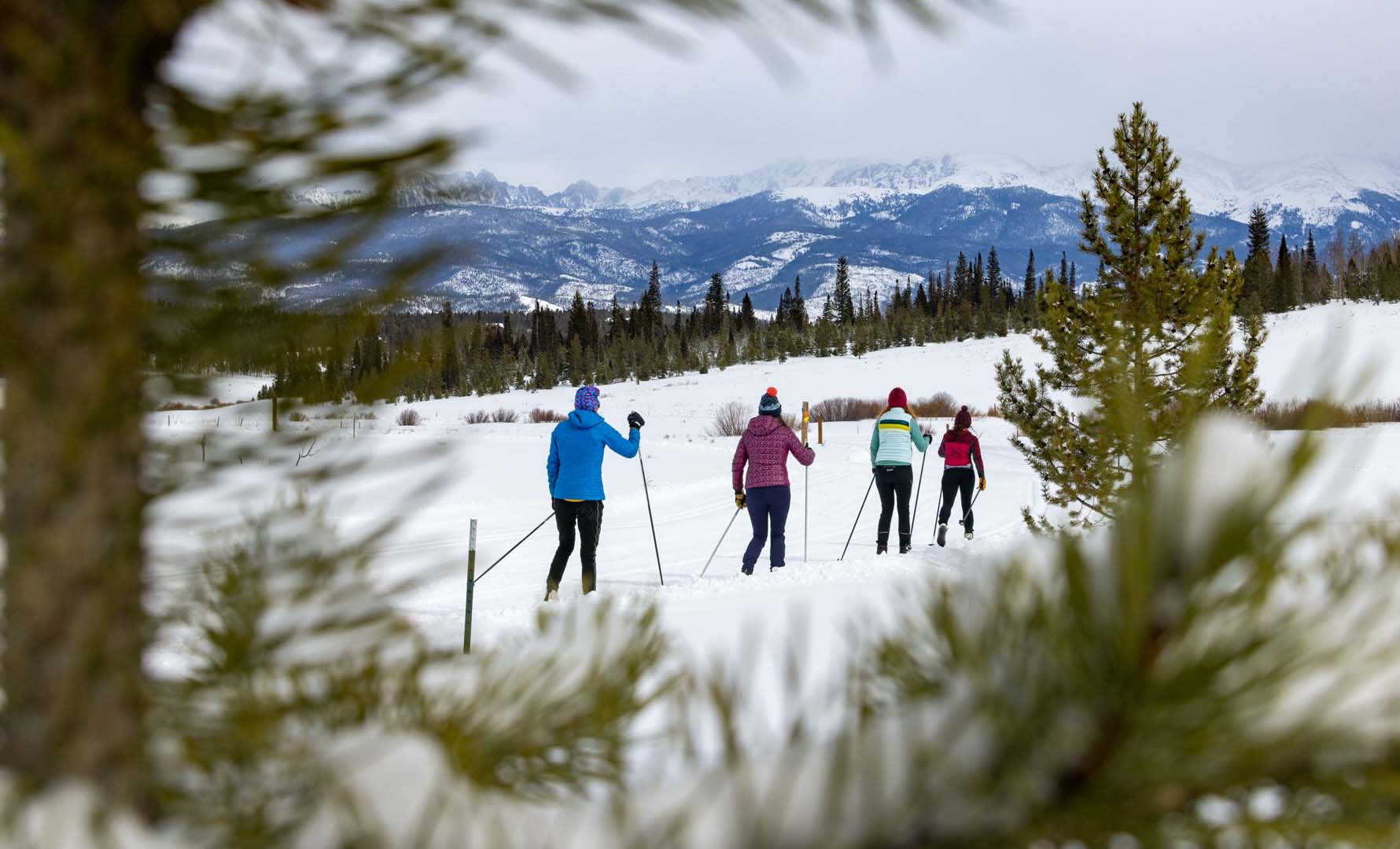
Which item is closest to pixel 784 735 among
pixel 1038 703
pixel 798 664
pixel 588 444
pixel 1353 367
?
pixel 798 664

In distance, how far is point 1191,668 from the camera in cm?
42

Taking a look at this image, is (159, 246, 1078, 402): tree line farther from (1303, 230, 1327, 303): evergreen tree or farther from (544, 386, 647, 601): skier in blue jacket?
(1303, 230, 1327, 303): evergreen tree

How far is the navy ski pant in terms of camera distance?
9.80 meters

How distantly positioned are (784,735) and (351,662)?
47 centimetres

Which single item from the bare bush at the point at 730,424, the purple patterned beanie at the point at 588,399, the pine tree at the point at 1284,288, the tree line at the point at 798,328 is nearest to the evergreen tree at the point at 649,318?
the tree line at the point at 798,328

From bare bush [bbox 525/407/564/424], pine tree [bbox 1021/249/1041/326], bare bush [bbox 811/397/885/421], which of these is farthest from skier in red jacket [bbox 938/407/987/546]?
pine tree [bbox 1021/249/1041/326]

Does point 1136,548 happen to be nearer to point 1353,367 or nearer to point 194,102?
point 1353,367

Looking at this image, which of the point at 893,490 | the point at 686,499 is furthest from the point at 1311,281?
the point at 893,490

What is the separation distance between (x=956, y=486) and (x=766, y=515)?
359cm

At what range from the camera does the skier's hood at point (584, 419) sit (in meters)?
8.19

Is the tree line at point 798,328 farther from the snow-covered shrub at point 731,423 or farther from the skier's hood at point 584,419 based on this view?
the snow-covered shrub at point 731,423

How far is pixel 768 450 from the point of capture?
9.69 m

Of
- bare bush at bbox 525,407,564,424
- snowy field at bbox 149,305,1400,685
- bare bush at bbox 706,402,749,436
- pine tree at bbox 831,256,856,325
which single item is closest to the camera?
snowy field at bbox 149,305,1400,685

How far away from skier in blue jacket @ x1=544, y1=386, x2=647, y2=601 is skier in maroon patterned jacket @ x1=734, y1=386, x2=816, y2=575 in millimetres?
1702
